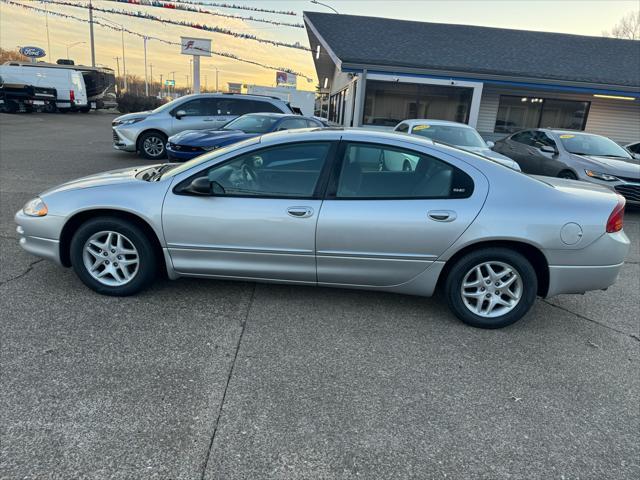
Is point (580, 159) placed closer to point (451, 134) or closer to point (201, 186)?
point (451, 134)

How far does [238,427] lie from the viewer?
237 centimetres

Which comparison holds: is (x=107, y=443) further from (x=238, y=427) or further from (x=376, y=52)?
(x=376, y=52)

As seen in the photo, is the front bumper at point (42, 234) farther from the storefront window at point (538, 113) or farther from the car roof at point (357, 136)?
the storefront window at point (538, 113)

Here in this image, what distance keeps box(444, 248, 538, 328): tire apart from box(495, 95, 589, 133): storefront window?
54.8 ft

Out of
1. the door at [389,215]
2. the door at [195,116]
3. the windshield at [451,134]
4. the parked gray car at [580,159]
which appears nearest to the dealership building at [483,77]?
the door at [195,116]

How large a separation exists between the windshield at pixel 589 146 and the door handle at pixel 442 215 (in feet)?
22.6

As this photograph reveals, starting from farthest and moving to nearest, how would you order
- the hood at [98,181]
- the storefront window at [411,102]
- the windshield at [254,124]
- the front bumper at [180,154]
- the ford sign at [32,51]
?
the ford sign at [32,51], the storefront window at [411,102], the windshield at [254,124], the front bumper at [180,154], the hood at [98,181]

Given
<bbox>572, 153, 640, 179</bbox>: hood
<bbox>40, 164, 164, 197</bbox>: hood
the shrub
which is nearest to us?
<bbox>40, 164, 164, 197</bbox>: hood

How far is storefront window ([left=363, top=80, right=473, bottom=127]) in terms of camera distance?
16.8 meters

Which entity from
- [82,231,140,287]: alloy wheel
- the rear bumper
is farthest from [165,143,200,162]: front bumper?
the rear bumper

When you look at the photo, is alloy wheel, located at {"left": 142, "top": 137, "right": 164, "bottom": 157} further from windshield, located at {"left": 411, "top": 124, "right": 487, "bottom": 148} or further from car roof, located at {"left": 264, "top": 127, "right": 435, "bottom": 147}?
car roof, located at {"left": 264, "top": 127, "right": 435, "bottom": 147}

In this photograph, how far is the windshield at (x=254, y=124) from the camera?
9.64 meters

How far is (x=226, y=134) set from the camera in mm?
8922

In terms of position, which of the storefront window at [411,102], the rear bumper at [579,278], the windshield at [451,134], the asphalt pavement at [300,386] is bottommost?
the asphalt pavement at [300,386]
